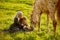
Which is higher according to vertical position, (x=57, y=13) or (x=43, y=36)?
(x=57, y=13)

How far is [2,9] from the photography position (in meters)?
9.78

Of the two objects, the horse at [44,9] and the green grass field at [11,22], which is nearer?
the green grass field at [11,22]

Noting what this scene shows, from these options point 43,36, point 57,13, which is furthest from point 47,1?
point 43,36

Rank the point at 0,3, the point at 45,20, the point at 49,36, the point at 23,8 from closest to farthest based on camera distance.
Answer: the point at 49,36 → the point at 45,20 → the point at 23,8 → the point at 0,3

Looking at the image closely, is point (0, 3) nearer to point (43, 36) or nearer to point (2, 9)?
point (2, 9)

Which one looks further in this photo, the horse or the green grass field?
the horse

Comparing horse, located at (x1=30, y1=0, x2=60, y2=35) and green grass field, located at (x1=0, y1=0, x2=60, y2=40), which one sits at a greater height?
horse, located at (x1=30, y1=0, x2=60, y2=35)

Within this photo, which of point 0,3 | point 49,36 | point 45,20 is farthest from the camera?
point 0,3

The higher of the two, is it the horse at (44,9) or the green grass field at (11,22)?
the horse at (44,9)

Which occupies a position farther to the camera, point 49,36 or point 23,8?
point 23,8

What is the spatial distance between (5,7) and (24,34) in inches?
108

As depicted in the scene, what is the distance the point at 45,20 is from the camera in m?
8.63

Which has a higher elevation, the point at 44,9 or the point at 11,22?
the point at 44,9

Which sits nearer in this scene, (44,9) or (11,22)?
(44,9)
